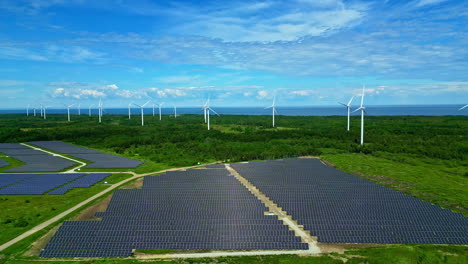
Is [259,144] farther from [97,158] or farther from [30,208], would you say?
[30,208]

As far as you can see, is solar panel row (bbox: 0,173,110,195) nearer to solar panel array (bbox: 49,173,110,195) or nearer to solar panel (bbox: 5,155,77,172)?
solar panel array (bbox: 49,173,110,195)

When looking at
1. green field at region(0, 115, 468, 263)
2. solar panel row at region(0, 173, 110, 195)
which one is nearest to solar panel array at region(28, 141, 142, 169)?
green field at region(0, 115, 468, 263)

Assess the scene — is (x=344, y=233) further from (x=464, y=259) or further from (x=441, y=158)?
(x=441, y=158)

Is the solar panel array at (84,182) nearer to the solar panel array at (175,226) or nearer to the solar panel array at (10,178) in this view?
the solar panel array at (10,178)

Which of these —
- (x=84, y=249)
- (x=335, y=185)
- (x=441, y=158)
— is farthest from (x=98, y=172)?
(x=441, y=158)

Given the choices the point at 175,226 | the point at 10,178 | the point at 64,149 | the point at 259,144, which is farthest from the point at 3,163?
the point at 259,144
